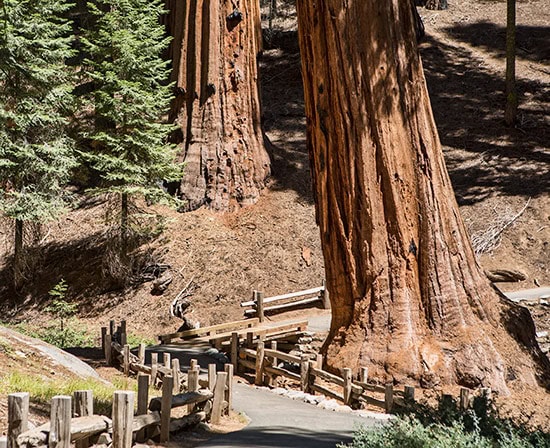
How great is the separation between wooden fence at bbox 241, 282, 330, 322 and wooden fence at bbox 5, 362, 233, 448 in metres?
10.3

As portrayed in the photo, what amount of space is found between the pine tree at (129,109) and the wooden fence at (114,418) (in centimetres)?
1227

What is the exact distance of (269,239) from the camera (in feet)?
79.4

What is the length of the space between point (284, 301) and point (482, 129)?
12650 mm

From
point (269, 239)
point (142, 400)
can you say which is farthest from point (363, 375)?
point (269, 239)

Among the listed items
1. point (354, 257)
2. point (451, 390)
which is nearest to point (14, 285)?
point (354, 257)

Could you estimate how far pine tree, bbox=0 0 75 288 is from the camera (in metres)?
21.8

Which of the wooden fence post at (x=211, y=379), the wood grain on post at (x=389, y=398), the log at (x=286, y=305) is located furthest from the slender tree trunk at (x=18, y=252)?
the wood grain on post at (x=389, y=398)

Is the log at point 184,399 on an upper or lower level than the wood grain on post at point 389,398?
upper

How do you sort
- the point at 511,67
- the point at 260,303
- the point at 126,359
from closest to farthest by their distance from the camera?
the point at 126,359 < the point at 260,303 < the point at 511,67

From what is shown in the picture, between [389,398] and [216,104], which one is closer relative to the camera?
[389,398]

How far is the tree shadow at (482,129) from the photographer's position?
26.6 m

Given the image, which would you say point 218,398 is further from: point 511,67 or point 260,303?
point 511,67

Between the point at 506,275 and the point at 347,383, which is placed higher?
the point at 347,383

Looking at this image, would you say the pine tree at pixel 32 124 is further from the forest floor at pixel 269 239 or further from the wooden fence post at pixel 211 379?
the wooden fence post at pixel 211 379
